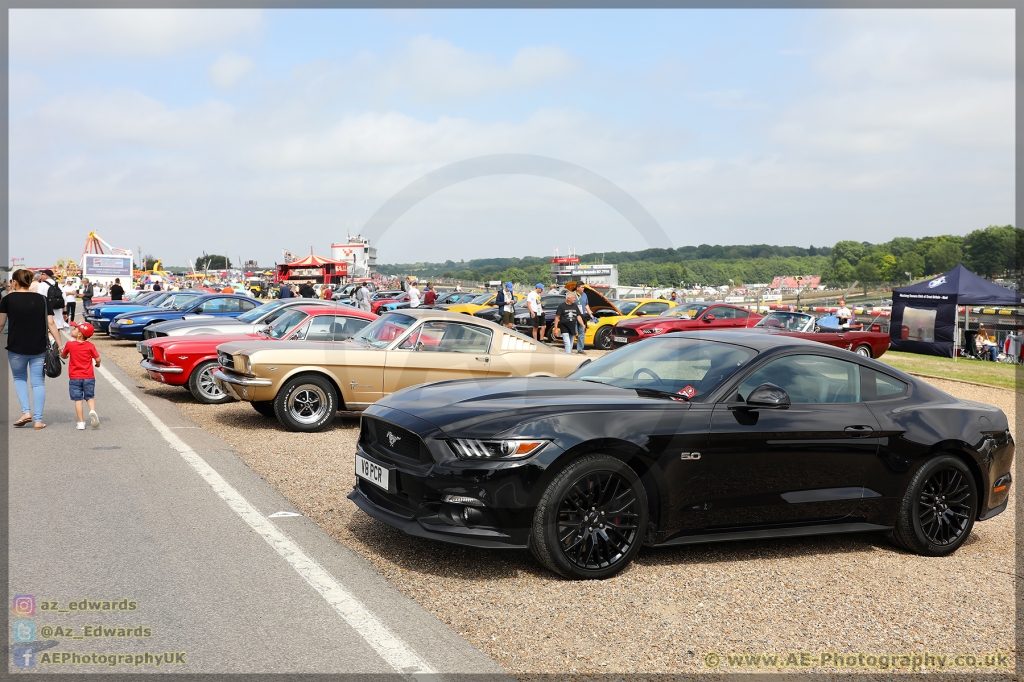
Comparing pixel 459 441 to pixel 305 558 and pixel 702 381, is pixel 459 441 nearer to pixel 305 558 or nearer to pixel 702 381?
pixel 305 558

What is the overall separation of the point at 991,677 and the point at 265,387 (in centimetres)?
784

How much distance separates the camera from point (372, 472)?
5234mm

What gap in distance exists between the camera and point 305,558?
504 centimetres

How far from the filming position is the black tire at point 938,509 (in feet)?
17.9

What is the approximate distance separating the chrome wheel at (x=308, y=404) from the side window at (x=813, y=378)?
19.4 feet

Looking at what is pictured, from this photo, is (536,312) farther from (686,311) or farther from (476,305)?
(476,305)

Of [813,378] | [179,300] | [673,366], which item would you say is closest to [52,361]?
[673,366]

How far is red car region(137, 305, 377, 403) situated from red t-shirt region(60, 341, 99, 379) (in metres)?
2.36

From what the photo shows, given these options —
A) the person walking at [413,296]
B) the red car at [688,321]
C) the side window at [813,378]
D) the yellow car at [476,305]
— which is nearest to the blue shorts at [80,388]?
the side window at [813,378]

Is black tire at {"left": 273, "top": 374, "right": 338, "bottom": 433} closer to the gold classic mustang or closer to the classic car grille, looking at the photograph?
the gold classic mustang

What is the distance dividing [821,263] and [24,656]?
98923 millimetres

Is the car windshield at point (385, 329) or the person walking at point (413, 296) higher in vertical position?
the person walking at point (413, 296)

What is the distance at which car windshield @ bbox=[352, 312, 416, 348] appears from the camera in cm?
1025

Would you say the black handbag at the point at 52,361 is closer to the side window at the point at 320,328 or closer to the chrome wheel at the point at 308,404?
the chrome wheel at the point at 308,404
